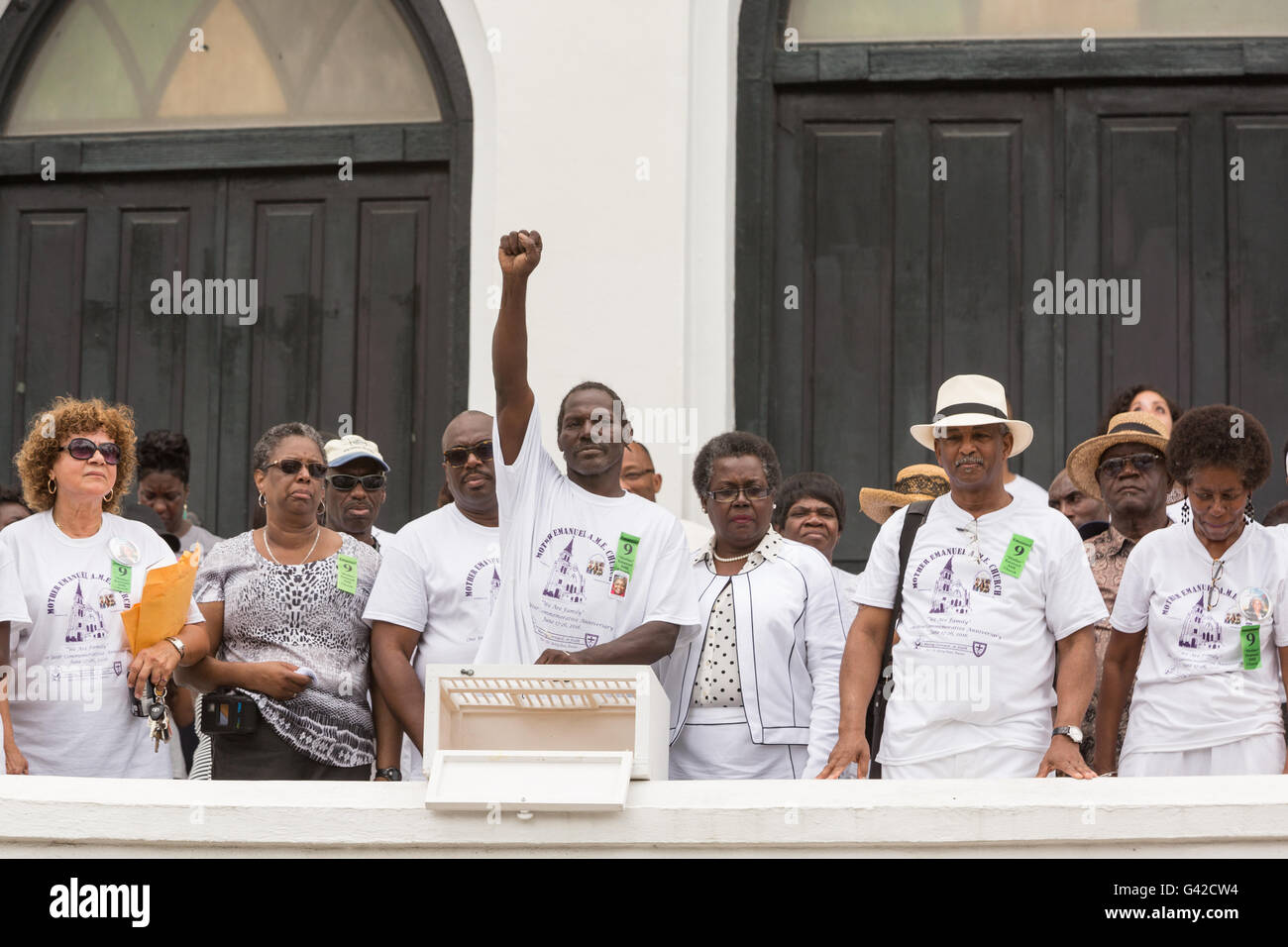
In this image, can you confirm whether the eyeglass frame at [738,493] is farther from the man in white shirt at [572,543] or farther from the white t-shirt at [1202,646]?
the white t-shirt at [1202,646]

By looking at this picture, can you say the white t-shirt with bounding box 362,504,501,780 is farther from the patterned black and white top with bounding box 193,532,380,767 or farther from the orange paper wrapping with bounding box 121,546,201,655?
the orange paper wrapping with bounding box 121,546,201,655

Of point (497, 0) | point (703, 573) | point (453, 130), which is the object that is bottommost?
point (703, 573)

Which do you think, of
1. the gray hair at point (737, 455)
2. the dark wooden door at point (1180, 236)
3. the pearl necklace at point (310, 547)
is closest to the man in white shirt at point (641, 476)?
the gray hair at point (737, 455)

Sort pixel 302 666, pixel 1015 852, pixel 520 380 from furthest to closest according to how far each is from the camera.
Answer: pixel 302 666 < pixel 520 380 < pixel 1015 852

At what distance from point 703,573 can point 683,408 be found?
250cm

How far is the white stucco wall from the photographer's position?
317 inches

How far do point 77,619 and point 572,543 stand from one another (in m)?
1.53

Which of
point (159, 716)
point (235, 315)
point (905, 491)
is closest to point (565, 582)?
point (159, 716)

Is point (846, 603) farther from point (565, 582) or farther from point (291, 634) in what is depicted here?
point (291, 634)

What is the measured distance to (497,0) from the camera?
27.4 feet

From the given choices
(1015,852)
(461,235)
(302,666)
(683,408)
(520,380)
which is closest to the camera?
(1015,852)

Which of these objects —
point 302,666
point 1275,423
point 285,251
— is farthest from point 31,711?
point 1275,423

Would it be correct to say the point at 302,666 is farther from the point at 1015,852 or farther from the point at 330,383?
the point at 330,383

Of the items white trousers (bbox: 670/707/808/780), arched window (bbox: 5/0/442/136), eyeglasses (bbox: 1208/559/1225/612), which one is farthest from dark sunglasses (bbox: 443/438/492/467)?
arched window (bbox: 5/0/442/136)
